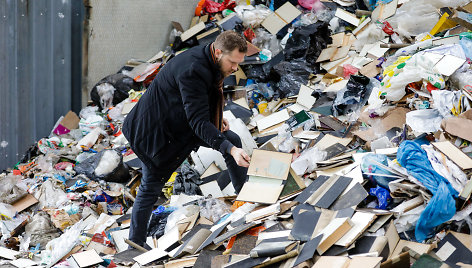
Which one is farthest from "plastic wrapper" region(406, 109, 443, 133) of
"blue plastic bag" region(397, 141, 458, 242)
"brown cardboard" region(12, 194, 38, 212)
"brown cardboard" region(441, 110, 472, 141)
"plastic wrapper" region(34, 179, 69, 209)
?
"brown cardboard" region(12, 194, 38, 212)

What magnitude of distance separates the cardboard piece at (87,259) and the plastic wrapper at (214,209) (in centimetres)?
79

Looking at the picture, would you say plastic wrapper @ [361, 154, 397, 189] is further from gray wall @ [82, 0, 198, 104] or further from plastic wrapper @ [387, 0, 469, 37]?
gray wall @ [82, 0, 198, 104]

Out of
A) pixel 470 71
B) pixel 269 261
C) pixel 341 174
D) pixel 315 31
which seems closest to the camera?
pixel 269 261

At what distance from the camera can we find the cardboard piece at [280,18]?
602cm

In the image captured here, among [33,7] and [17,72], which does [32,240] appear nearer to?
[17,72]

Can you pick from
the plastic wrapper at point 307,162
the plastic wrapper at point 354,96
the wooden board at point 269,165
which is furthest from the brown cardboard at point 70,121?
the wooden board at point 269,165

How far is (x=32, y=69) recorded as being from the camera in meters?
5.76

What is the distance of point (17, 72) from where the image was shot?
5.64m

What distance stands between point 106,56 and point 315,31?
8.25 feet

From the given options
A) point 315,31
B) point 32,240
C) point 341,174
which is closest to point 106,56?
point 315,31

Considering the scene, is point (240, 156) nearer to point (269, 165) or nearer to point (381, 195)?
point (269, 165)

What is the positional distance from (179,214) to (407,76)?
1975 mm

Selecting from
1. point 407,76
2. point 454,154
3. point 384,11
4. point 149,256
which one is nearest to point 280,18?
point 384,11

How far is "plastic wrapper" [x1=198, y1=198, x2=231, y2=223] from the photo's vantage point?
12.2 ft
